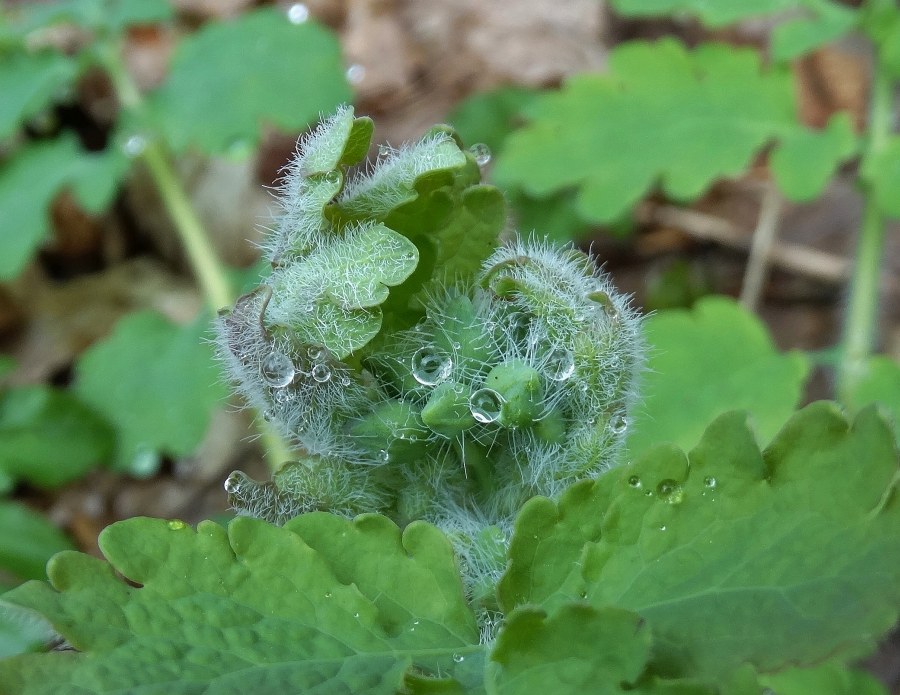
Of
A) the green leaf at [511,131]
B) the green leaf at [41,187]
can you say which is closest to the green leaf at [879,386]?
the green leaf at [511,131]

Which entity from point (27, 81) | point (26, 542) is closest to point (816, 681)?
point (26, 542)

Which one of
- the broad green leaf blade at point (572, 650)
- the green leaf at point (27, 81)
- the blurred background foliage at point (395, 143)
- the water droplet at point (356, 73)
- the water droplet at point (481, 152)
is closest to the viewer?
the broad green leaf blade at point (572, 650)

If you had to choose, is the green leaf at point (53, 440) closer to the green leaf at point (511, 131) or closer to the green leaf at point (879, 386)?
the green leaf at point (511, 131)

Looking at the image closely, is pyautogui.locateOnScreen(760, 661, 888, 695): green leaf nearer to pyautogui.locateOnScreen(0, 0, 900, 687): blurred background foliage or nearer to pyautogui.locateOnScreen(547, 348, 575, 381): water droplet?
pyautogui.locateOnScreen(0, 0, 900, 687): blurred background foliage

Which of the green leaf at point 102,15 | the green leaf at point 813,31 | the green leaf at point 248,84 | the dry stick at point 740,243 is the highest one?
the green leaf at point 102,15

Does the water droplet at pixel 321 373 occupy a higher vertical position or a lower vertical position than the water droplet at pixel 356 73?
higher

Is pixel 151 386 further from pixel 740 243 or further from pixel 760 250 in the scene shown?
pixel 740 243

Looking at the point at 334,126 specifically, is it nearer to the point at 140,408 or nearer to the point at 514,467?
the point at 514,467
